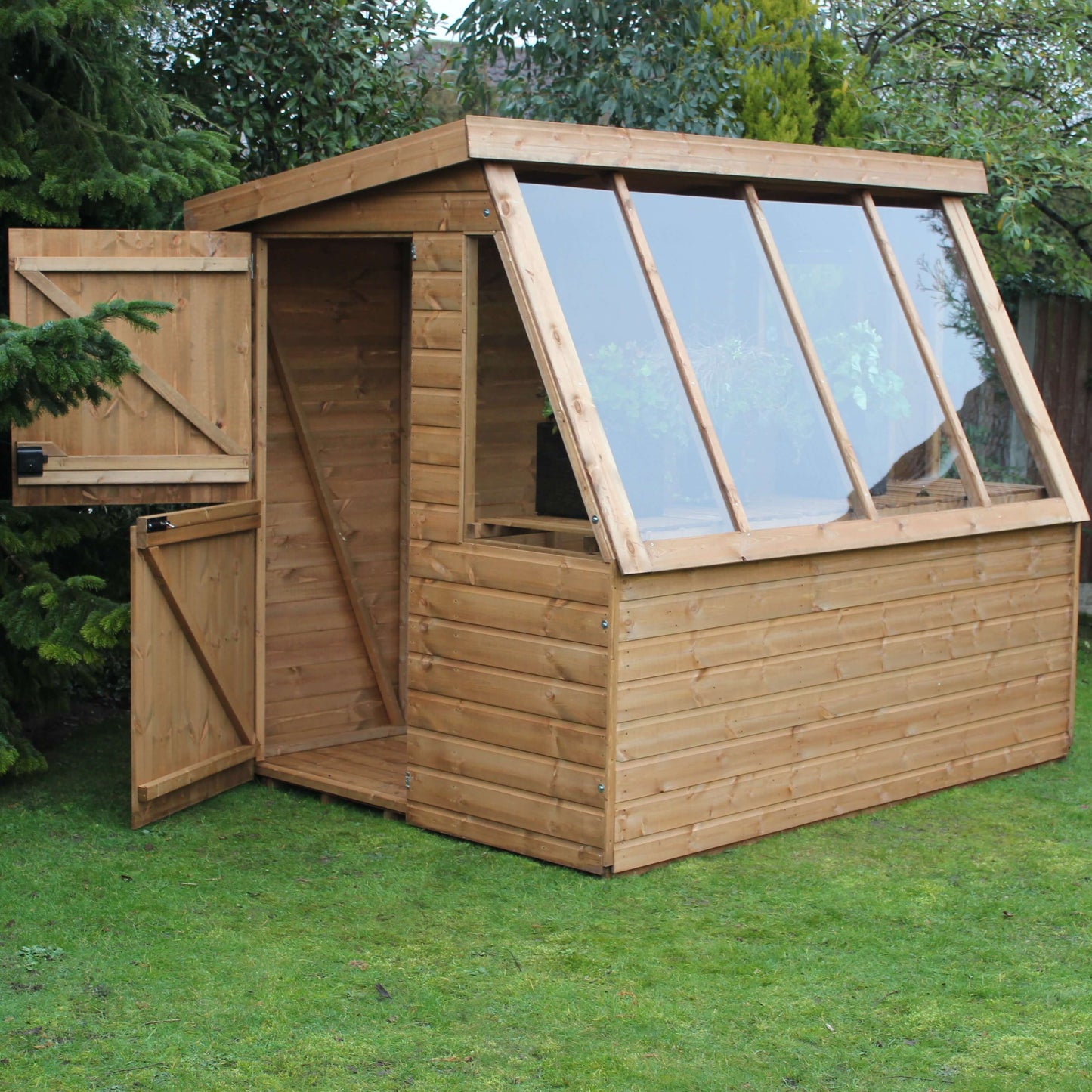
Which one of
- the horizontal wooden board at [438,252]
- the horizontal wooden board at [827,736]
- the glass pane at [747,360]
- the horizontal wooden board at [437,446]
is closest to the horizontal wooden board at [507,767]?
the horizontal wooden board at [827,736]

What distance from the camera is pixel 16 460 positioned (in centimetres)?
577

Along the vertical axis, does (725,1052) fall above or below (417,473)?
below

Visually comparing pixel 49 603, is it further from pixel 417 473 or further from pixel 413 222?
pixel 413 222

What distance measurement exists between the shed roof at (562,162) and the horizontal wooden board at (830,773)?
231cm

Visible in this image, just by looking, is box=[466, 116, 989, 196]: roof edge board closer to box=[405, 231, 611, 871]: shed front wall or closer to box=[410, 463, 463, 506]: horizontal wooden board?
box=[405, 231, 611, 871]: shed front wall

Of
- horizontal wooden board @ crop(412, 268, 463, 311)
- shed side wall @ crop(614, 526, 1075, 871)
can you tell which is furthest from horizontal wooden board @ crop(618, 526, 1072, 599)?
horizontal wooden board @ crop(412, 268, 463, 311)

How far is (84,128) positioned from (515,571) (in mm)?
2823

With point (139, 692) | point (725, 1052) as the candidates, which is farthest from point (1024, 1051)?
point (139, 692)

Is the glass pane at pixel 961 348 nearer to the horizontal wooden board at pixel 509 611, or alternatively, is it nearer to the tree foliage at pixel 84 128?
the horizontal wooden board at pixel 509 611

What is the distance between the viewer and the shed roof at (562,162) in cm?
525

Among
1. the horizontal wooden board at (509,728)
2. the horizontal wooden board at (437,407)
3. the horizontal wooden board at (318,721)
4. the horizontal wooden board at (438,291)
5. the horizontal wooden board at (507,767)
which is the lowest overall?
the horizontal wooden board at (318,721)

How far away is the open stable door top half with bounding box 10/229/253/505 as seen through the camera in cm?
587

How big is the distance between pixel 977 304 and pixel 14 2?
4.34 m

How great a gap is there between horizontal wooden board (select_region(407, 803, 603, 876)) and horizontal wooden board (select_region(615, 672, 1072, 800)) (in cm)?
27
